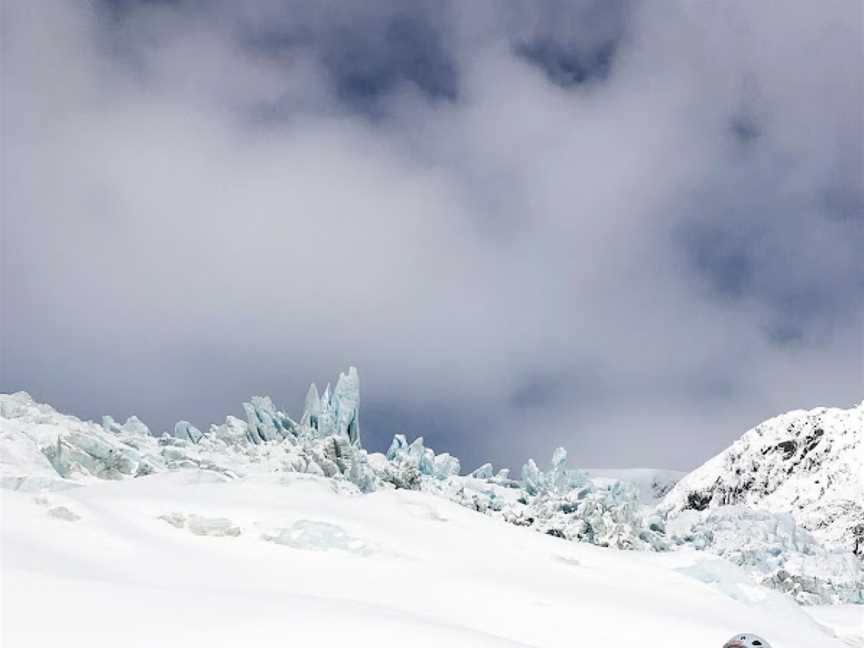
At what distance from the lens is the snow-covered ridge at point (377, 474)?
2050cm

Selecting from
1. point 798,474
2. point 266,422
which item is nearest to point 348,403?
point 266,422

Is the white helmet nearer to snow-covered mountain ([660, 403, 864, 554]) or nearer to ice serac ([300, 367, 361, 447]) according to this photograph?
ice serac ([300, 367, 361, 447])

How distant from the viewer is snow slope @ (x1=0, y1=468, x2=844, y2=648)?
7922mm

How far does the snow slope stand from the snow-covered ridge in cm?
121

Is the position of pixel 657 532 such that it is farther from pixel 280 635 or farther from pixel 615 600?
pixel 280 635

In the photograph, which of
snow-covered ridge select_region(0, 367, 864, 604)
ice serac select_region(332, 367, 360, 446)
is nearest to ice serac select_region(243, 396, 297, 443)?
snow-covered ridge select_region(0, 367, 864, 604)

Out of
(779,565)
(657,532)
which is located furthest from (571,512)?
(779,565)

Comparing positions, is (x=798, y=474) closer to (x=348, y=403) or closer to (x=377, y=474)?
(x=348, y=403)

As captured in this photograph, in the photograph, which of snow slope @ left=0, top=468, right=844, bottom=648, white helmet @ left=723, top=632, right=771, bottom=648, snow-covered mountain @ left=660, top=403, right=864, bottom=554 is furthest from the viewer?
snow-covered mountain @ left=660, top=403, right=864, bottom=554

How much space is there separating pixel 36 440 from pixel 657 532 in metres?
20.3

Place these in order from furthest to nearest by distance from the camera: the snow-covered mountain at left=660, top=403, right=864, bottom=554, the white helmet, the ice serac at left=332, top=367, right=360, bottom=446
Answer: the snow-covered mountain at left=660, top=403, right=864, bottom=554 < the ice serac at left=332, top=367, right=360, bottom=446 < the white helmet

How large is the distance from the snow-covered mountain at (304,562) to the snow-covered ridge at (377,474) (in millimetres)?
115

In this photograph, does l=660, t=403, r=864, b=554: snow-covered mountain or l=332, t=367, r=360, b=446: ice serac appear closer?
l=332, t=367, r=360, b=446: ice serac

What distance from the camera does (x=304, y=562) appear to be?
13586mm
